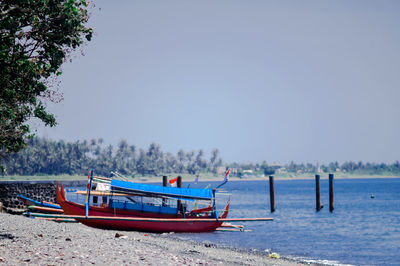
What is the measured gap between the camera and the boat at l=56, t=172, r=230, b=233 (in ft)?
95.1

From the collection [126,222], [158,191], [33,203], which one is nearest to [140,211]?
[126,222]

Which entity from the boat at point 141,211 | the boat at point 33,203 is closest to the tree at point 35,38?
the boat at point 141,211

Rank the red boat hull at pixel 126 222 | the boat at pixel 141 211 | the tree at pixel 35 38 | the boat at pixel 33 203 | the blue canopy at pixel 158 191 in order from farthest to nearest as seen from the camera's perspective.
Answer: the boat at pixel 33 203 → the red boat hull at pixel 126 222 → the boat at pixel 141 211 → the blue canopy at pixel 158 191 → the tree at pixel 35 38

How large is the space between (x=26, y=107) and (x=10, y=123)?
1.75 meters

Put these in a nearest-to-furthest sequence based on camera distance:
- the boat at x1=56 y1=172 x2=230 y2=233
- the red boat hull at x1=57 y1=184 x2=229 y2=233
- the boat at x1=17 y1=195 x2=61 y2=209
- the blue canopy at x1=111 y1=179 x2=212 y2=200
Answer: the blue canopy at x1=111 y1=179 x2=212 y2=200
the boat at x1=56 y1=172 x2=230 y2=233
the red boat hull at x1=57 y1=184 x2=229 y2=233
the boat at x1=17 y1=195 x2=61 y2=209

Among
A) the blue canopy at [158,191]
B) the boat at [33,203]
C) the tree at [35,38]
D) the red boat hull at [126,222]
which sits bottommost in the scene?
the red boat hull at [126,222]

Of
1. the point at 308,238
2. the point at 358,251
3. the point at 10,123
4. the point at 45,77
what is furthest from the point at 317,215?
the point at 45,77

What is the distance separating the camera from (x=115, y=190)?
29.2 metres

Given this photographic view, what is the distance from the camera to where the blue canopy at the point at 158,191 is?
2881 cm

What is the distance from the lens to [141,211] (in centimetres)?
3150

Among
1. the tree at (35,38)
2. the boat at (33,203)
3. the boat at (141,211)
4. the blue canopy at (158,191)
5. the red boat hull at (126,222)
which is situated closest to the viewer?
the tree at (35,38)

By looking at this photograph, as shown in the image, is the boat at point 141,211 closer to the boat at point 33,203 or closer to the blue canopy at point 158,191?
the blue canopy at point 158,191

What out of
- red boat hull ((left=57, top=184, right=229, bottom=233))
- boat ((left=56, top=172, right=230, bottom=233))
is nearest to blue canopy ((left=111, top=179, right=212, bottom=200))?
boat ((left=56, top=172, right=230, bottom=233))

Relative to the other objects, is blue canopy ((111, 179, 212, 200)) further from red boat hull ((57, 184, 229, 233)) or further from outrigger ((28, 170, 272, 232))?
red boat hull ((57, 184, 229, 233))
